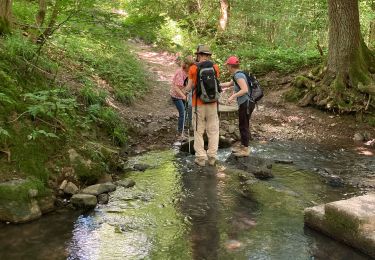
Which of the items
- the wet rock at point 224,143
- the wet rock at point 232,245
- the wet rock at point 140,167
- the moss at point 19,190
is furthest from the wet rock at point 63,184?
the wet rock at point 224,143

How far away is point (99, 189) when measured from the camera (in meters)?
6.54

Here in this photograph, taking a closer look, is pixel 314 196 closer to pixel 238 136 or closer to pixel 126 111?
pixel 238 136

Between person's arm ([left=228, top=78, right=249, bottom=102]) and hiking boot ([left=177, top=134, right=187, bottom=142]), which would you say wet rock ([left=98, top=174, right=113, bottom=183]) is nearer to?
person's arm ([left=228, top=78, right=249, bottom=102])

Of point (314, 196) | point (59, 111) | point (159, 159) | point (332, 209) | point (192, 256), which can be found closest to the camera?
point (192, 256)

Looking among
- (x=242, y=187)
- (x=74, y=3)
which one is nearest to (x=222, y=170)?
(x=242, y=187)

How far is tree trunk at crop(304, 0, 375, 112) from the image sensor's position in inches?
469

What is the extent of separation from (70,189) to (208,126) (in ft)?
9.75

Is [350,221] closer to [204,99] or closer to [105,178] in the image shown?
[204,99]

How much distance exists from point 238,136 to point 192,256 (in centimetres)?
593

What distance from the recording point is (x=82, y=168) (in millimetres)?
6812

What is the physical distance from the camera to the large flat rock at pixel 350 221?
15.6 ft

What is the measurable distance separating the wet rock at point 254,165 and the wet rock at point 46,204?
371 centimetres

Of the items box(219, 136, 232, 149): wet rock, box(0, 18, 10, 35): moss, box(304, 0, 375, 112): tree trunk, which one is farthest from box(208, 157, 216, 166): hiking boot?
box(304, 0, 375, 112): tree trunk

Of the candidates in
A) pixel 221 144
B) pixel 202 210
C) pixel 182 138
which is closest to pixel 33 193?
pixel 202 210
